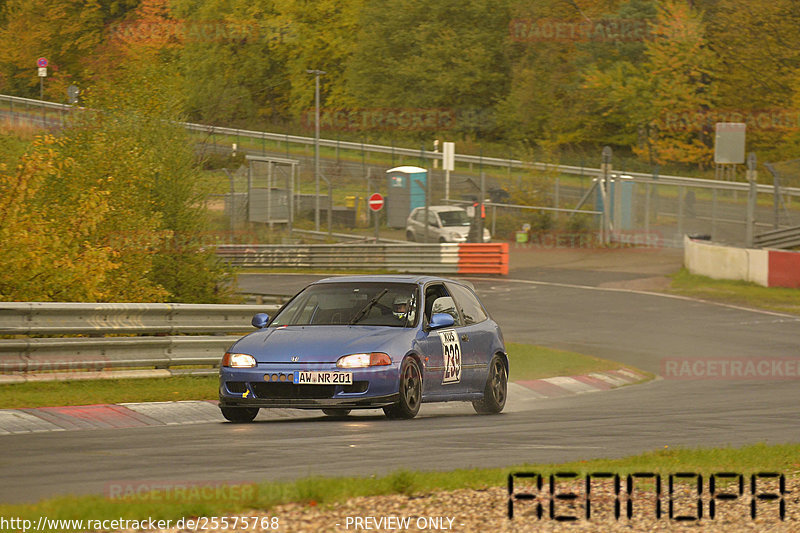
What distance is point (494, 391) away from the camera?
525 inches

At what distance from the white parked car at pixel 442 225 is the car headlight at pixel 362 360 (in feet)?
111

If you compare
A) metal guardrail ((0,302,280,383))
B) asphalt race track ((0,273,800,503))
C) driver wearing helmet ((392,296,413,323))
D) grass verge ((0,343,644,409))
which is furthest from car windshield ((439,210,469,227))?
driver wearing helmet ((392,296,413,323))

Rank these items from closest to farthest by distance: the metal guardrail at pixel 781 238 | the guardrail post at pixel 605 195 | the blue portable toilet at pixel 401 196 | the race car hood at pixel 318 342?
the race car hood at pixel 318 342, the metal guardrail at pixel 781 238, the guardrail post at pixel 605 195, the blue portable toilet at pixel 401 196

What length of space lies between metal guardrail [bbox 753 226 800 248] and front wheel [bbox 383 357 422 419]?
2826 cm

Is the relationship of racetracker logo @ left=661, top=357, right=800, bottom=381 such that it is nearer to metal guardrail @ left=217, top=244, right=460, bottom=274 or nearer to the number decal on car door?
the number decal on car door

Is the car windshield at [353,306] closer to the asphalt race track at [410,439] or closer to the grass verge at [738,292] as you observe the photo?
the asphalt race track at [410,439]

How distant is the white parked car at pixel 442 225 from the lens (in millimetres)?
45281

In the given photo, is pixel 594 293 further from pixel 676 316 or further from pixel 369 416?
pixel 369 416

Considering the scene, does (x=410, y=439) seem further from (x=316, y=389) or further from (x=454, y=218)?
(x=454, y=218)

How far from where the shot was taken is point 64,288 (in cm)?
1595

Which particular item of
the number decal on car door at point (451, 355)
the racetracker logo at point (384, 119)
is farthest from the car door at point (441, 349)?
the racetracker logo at point (384, 119)

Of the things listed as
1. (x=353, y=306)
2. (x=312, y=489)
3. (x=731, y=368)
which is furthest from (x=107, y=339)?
(x=731, y=368)

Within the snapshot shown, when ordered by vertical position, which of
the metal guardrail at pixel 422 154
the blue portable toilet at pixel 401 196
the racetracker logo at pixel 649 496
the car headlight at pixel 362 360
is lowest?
the racetracker logo at pixel 649 496

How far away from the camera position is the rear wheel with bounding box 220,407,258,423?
1141 cm
